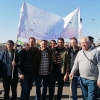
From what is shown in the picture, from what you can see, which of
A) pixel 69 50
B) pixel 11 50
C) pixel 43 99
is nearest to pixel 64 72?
pixel 69 50

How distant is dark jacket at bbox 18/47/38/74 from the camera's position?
18.2ft

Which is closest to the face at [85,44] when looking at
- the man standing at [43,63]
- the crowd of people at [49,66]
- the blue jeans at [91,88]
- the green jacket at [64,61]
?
the crowd of people at [49,66]

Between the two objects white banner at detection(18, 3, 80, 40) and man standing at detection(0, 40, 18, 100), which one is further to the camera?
white banner at detection(18, 3, 80, 40)

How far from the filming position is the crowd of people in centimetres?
481

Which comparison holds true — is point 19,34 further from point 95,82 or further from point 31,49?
point 95,82

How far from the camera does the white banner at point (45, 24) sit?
6.04 metres

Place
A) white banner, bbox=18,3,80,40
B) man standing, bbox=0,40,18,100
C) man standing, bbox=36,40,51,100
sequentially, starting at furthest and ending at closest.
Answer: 1. white banner, bbox=18,3,80,40
2. man standing, bbox=36,40,51,100
3. man standing, bbox=0,40,18,100

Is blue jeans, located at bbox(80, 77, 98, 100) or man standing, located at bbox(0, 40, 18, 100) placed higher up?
man standing, located at bbox(0, 40, 18, 100)

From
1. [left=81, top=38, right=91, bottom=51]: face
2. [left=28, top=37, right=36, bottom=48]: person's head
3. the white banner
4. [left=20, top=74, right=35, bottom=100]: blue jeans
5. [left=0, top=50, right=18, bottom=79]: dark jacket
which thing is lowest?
[left=20, top=74, right=35, bottom=100]: blue jeans

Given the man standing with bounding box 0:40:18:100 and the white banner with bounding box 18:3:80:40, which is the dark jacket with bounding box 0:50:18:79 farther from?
the white banner with bounding box 18:3:80:40

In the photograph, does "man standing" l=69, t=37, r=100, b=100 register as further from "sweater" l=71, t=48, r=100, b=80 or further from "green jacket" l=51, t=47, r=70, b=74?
"green jacket" l=51, t=47, r=70, b=74

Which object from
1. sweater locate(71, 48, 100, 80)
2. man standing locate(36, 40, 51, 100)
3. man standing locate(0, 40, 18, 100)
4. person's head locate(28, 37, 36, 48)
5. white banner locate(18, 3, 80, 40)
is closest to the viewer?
sweater locate(71, 48, 100, 80)

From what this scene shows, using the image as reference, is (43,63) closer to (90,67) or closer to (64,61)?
(64,61)

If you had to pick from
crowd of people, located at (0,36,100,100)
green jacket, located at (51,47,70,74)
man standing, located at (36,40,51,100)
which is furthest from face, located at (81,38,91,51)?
man standing, located at (36,40,51,100)
